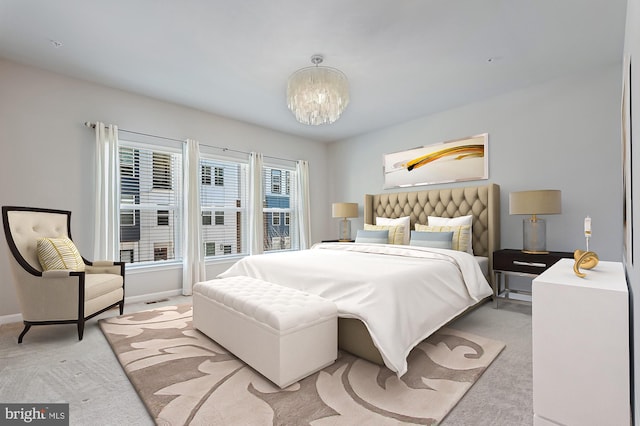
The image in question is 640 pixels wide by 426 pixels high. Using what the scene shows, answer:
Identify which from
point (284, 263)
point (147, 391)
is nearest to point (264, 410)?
point (147, 391)

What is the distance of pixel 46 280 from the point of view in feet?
8.25

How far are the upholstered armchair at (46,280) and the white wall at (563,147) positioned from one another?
4.58 metres

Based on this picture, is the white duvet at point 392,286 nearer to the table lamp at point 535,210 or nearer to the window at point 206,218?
the table lamp at point 535,210

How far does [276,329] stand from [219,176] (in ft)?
11.5

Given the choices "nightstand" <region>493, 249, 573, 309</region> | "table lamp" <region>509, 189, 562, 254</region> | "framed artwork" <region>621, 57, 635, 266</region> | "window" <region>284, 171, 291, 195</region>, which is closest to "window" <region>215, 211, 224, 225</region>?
"window" <region>284, 171, 291, 195</region>

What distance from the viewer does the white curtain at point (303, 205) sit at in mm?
5645

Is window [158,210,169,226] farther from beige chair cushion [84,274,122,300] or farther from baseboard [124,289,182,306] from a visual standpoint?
beige chair cushion [84,274,122,300]

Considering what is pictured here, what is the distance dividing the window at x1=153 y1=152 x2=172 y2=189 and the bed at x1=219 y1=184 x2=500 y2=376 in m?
1.80

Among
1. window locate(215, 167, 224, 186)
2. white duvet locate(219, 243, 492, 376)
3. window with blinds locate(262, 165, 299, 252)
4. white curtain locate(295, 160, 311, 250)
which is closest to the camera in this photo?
white duvet locate(219, 243, 492, 376)

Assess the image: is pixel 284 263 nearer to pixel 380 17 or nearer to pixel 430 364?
pixel 430 364

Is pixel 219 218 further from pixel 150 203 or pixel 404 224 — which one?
pixel 404 224

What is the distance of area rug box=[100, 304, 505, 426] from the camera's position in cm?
157

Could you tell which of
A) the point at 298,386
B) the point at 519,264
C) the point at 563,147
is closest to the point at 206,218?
the point at 298,386

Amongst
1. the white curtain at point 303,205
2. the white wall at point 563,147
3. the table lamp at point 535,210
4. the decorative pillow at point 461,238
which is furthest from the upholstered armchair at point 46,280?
the white wall at point 563,147
